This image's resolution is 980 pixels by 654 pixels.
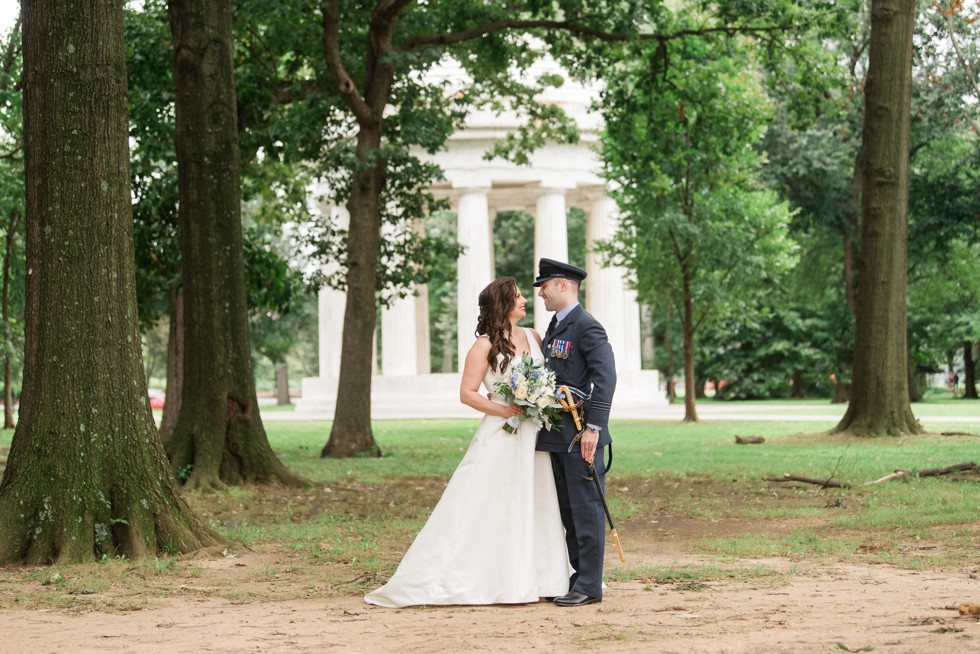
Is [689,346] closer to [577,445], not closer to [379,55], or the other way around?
[379,55]

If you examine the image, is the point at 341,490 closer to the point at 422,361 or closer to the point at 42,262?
the point at 42,262

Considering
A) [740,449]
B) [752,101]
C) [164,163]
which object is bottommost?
[740,449]

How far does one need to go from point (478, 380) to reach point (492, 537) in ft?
3.42

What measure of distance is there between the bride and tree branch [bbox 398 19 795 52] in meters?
16.3

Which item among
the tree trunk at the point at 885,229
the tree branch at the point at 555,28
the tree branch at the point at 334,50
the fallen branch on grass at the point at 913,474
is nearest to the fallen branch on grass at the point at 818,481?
the fallen branch on grass at the point at 913,474

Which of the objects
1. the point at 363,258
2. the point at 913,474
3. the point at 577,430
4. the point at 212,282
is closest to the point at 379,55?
the point at 363,258

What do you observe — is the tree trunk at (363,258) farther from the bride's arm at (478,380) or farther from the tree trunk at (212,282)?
the bride's arm at (478,380)

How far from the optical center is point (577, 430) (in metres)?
8.14

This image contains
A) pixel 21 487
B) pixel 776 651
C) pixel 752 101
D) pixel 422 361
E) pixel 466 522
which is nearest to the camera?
pixel 776 651

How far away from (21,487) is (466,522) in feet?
13.5

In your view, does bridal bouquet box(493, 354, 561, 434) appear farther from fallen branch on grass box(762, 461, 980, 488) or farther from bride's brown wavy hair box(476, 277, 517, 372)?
fallen branch on grass box(762, 461, 980, 488)

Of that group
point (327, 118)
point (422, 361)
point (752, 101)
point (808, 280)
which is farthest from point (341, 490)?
point (808, 280)

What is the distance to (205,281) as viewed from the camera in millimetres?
15664

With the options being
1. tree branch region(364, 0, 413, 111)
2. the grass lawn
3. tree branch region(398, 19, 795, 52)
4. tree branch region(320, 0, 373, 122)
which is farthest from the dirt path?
tree branch region(398, 19, 795, 52)
